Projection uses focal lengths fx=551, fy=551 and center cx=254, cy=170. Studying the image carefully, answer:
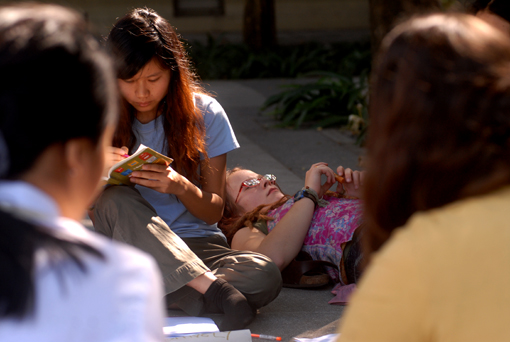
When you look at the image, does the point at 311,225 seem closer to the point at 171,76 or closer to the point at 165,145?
the point at 165,145

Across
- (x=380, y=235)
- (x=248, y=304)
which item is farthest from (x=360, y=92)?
(x=380, y=235)

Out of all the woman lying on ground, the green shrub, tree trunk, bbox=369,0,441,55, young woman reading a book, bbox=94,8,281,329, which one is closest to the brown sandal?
the woman lying on ground

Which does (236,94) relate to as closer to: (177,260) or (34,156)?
(177,260)

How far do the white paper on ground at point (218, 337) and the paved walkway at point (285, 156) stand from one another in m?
0.28

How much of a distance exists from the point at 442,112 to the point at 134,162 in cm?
164

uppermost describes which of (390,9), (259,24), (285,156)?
(390,9)

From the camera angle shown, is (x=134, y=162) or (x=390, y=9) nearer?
Result: (x=134, y=162)

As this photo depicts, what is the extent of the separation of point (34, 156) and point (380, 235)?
2.37ft

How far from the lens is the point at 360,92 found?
697cm

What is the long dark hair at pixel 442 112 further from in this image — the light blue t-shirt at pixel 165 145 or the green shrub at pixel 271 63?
the green shrub at pixel 271 63

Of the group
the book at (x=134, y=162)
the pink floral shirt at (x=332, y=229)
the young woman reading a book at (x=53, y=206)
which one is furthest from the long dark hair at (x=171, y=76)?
the young woman reading a book at (x=53, y=206)

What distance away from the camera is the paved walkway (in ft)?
8.45

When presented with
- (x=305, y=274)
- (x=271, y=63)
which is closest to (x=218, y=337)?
(x=305, y=274)

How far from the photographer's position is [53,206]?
36.1 inches
